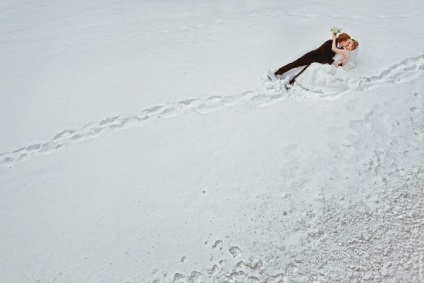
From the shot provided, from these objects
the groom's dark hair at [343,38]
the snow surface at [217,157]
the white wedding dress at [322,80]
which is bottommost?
the snow surface at [217,157]

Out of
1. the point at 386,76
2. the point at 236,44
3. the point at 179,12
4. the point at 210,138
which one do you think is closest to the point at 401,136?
the point at 386,76

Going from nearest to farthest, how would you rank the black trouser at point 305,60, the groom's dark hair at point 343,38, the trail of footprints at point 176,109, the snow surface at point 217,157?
the snow surface at point 217,157 < the groom's dark hair at point 343,38 < the trail of footprints at point 176,109 < the black trouser at point 305,60

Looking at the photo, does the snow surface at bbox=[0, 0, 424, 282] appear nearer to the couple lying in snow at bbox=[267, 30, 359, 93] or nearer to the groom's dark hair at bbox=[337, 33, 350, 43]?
the couple lying in snow at bbox=[267, 30, 359, 93]

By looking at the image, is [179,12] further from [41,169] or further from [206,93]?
[41,169]

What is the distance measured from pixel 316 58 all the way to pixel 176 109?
270cm

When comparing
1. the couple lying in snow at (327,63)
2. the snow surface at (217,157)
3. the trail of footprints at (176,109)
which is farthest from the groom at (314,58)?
the trail of footprints at (176,109)

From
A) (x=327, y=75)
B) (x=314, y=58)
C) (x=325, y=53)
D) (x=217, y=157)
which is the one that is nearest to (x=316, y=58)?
(x=314, y=58)

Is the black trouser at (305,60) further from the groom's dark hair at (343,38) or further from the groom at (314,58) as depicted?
the groom's dark hair at (343,38)

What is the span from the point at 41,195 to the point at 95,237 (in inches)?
53.0

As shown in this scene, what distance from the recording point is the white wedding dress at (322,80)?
20.5 ft

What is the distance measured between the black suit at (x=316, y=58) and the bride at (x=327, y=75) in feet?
0.63

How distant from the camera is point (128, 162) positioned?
5.98 m

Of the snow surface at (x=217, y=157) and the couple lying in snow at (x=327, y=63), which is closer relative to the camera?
the snow surface at (x=217, y=157)

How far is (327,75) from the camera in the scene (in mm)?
6234
